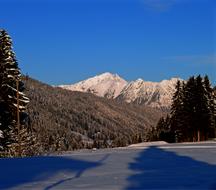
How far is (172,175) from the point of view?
14500 millimetres

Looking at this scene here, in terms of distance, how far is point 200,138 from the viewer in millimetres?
67250

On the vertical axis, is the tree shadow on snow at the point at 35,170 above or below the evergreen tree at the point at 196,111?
below

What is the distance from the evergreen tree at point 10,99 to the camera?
3860 centimetres

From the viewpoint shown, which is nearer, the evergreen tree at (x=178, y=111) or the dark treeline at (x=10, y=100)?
the dark treeline at (x=10, y=100)

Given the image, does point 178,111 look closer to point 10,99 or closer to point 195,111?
point 195,111

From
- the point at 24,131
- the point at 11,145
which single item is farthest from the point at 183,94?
the point at 11,145

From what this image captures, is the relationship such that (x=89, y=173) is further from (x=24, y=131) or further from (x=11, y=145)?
(x=24, y=131)

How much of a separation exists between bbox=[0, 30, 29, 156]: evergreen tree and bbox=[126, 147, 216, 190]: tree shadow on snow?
20.8 metres

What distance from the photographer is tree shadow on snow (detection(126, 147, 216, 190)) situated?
Answer: 1229 cm

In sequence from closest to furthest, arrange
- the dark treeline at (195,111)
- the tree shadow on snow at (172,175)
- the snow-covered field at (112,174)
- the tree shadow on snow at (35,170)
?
the tree shadow on snow at (172,175) < the snow-covered field at (112,174) < the tree shadow on snow at (35,170) < the dark treeline at (195,111)

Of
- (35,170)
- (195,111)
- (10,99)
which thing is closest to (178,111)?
(195,111)

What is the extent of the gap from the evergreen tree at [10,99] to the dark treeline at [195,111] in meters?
30.5

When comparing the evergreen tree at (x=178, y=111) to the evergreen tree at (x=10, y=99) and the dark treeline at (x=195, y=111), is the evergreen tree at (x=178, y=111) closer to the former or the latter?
the dark treeline at (x=195, y=111)

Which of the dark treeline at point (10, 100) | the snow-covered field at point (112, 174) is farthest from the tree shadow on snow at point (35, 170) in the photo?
the dark treeline at point (10, 100)
